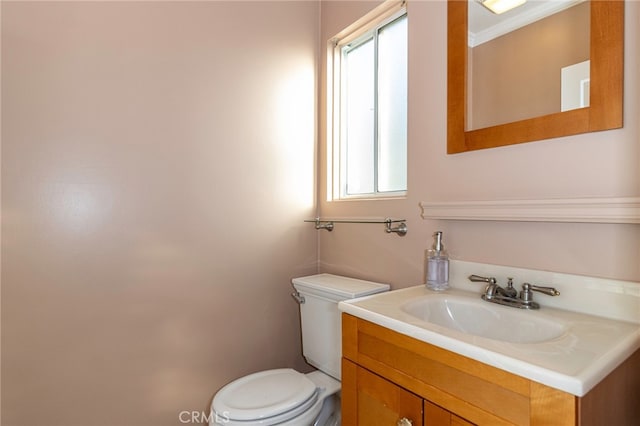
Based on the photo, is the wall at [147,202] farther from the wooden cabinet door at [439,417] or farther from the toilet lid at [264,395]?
the wooden cabinet door at [439,417]

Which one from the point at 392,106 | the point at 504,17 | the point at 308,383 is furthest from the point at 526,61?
the point at 308,383

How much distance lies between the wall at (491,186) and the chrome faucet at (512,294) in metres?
0.07

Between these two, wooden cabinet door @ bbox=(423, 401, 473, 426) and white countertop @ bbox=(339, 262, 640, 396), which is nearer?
white countertop @ bbox=(339, 262, 640, 396)

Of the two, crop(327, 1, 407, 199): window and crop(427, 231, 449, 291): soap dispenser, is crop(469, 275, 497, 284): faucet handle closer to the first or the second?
crop(427, 231, 449, 291): soap dispenser

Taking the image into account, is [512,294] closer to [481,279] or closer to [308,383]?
[481,279]

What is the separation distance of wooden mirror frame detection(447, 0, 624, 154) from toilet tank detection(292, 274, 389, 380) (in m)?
0.69

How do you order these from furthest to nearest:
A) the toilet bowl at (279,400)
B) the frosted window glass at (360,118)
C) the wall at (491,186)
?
the frosted window glass at (360,118) < the toilet bowl at (279,400) < the wall at (491,186)

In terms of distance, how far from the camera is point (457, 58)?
117 cm

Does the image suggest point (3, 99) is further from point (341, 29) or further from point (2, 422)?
point (341, 29)

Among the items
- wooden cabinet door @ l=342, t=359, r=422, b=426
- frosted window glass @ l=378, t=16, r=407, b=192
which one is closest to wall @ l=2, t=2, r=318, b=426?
frosted window glass @ l=378, t=16, r=407, b=192

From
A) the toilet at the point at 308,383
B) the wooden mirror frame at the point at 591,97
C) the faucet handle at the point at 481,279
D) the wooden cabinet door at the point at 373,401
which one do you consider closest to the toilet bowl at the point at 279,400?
the toilet at the point at 308,383

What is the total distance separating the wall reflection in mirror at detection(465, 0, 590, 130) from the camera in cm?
91

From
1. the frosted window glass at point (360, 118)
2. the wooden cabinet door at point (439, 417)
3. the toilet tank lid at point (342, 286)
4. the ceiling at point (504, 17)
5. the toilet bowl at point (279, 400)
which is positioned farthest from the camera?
the frosted window glass at point (360, 118)

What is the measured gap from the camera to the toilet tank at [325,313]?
1.39m
